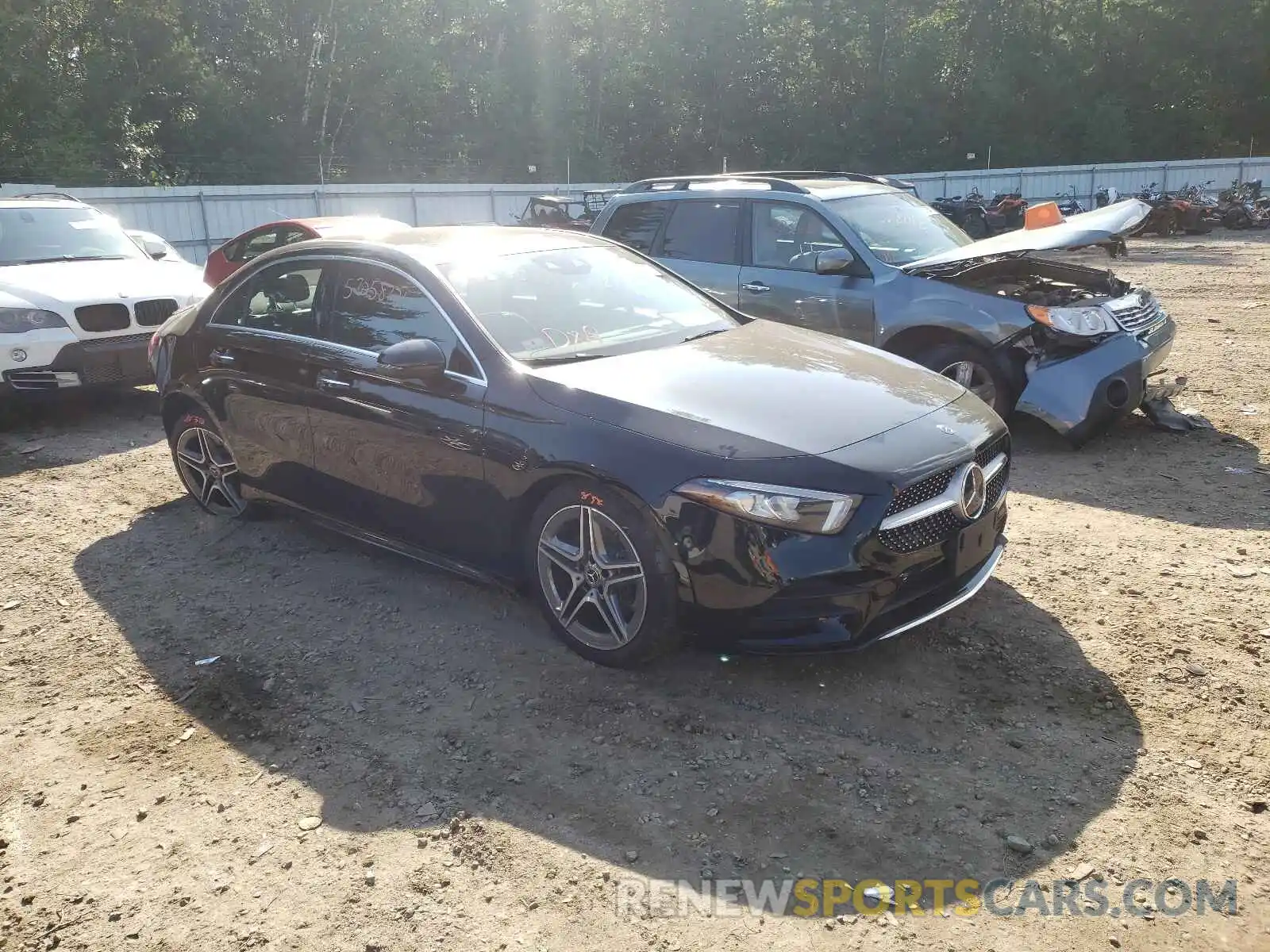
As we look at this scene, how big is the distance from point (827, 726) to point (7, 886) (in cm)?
267

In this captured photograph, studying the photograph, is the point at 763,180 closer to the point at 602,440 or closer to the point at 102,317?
the point at 602,440

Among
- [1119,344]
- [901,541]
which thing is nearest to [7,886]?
[901,541]

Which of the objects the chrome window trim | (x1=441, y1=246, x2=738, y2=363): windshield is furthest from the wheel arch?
(x1=441, y1=246, x2=738, y2=363): windshield

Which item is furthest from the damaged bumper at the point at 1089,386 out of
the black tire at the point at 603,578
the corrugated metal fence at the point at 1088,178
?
the corrugated metal fence at the point at 1088,178

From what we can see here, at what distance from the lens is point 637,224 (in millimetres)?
8375

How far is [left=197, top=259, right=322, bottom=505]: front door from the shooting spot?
16.2 feet

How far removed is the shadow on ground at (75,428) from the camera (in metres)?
7.43

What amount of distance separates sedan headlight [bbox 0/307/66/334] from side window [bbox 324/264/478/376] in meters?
4.29

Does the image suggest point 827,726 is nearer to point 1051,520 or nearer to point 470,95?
point 1051,520

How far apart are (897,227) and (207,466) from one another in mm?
5325

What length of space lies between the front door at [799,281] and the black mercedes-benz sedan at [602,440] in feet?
7.60

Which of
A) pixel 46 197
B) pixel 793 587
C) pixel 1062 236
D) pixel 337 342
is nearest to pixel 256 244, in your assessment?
pixel 46 197

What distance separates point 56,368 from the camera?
25.3 feet

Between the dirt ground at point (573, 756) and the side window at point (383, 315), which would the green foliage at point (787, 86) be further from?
the dirt ground at point (573, 756)
